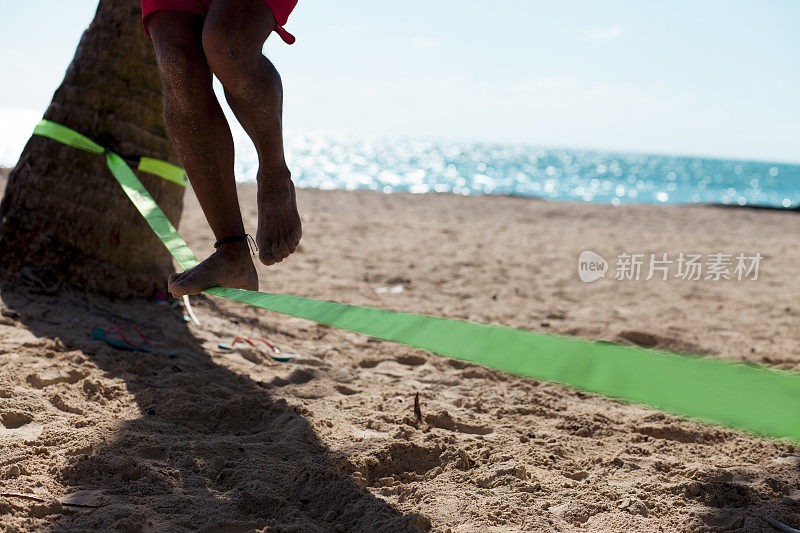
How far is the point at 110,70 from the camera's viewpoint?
104 inches

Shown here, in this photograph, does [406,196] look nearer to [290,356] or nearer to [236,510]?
[290,356]

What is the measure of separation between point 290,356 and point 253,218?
136 inches

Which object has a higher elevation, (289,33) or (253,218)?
(289,33)

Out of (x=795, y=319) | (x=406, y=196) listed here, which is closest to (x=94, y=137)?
(x=795, y=319)

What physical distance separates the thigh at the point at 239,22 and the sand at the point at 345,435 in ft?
3.23

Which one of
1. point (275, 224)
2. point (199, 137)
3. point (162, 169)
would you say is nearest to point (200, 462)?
point (275, 224)

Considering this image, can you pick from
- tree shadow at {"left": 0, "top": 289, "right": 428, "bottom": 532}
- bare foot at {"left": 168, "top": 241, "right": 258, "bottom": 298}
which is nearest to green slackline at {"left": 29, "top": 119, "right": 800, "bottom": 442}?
tree shadow at {"left": 0, "top": 289, "right": 428, "bottom": 532}

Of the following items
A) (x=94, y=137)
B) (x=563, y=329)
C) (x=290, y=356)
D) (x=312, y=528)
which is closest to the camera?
(x=312, y=528)

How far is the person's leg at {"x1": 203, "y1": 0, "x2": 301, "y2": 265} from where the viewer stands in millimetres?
1591

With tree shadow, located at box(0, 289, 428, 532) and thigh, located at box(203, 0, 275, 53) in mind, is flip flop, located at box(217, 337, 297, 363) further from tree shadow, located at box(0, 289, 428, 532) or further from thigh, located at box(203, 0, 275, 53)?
thigh, located at box(203, 0, 275, 53)

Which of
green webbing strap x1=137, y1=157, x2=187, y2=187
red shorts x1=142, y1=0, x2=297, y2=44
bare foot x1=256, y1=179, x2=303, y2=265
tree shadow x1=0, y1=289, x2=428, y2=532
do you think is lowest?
tree shadow x1=0, y1=289, x2=428, y2=532

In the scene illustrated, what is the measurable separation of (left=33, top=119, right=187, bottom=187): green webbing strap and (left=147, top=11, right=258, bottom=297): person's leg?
87 cm

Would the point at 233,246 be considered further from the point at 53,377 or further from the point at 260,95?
the point at 53,377

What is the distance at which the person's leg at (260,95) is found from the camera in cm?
159
